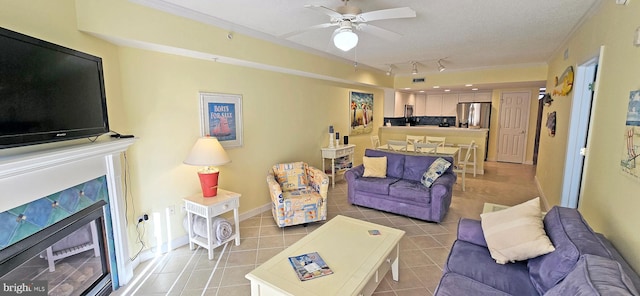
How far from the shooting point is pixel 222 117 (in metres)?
3.35

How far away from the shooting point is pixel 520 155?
7469 millimetres

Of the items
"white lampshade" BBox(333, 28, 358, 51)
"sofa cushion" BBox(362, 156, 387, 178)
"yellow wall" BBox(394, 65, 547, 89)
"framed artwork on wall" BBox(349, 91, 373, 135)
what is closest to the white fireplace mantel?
"white lampshade" BBox(333, 28, 358, 51)

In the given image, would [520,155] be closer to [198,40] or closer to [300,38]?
[300,38]

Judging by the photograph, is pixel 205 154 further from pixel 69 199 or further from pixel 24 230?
pixel 24 230

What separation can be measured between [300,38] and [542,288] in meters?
3.42

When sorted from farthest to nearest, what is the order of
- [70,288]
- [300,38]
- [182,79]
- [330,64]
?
[330,64], [300,38], [182,79], [70,288]

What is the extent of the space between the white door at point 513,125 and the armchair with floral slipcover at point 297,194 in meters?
6.53

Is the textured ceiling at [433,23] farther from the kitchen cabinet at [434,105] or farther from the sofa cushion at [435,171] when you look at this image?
the kitchen cabinet at [434,105]

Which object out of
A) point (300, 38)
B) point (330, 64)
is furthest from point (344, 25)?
point (330, 64)

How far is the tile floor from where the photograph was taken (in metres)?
2.32

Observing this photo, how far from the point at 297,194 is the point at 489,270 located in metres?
2.32

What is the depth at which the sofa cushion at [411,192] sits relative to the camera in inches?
141

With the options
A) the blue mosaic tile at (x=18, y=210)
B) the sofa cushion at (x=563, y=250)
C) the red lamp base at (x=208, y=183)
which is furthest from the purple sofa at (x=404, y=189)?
the blue mosaic tile at (x=18, y=210)

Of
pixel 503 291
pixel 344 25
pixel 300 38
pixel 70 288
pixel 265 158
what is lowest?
pixel 70 288
